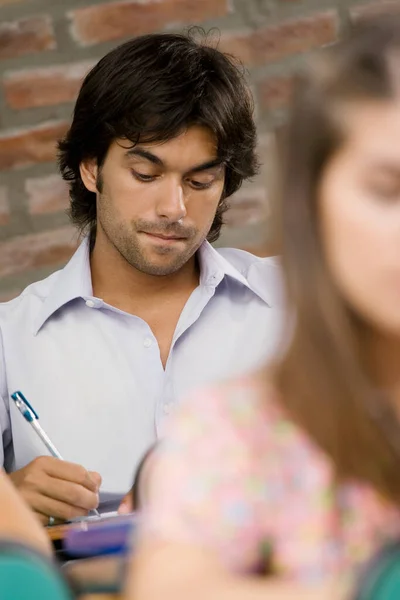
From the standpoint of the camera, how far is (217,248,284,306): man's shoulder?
1.30m

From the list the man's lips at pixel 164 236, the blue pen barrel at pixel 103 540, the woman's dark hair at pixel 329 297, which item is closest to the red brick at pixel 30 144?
the man's lips at pixel 164 236

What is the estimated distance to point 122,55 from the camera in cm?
125

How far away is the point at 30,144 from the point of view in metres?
1.46

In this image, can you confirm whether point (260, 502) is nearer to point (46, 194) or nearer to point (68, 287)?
point (68, 287)

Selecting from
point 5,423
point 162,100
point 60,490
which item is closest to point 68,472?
point 60,490

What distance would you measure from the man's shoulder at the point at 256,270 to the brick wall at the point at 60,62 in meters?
0.07

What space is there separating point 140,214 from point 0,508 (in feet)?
2.57

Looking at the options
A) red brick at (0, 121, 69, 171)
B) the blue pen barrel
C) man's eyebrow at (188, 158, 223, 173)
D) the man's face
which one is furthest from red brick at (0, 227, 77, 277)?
the blue pen barrel

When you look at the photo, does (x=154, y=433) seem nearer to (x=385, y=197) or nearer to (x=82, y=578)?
(x=82, y=578)

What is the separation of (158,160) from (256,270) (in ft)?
0.75

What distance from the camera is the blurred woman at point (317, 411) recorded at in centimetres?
38

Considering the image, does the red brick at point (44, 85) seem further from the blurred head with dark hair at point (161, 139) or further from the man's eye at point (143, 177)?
the man's eye at point (143, 177)

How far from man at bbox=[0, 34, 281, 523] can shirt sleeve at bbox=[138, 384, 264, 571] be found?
724 mm

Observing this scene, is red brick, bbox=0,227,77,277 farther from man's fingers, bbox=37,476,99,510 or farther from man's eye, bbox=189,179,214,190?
man's fingers, bbox=37,476,99,510
